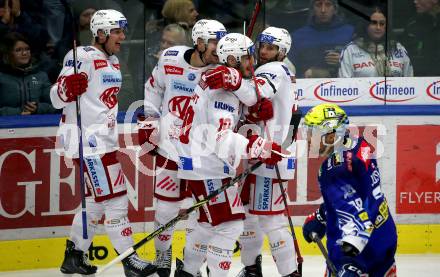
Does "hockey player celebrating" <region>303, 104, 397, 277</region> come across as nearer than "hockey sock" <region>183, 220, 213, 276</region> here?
Yes

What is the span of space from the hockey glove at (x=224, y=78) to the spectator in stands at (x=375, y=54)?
2177 millimetres

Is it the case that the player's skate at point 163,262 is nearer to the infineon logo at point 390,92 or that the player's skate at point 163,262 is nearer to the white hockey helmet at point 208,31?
the white hockey helmet at point 208,31

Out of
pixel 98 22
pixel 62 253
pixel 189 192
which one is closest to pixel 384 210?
pixel 189 192

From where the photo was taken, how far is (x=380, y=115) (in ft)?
28.9

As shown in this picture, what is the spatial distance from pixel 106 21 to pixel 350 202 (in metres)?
2.57

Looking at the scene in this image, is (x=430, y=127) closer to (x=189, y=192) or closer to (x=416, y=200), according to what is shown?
(x=416, y=200)

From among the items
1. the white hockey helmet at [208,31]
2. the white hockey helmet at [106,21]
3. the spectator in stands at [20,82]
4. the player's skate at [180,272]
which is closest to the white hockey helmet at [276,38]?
the white hockey helmet at [208,31]

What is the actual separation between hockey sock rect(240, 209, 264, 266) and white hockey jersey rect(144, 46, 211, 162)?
620 mm

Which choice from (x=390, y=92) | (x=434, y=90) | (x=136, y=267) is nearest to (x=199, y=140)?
(x=136, y=267)

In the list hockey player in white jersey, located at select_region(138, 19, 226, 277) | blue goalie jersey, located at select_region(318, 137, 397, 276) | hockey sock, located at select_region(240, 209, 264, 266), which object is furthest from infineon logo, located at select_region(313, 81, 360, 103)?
blue goalie jersey, located at select_region(318, 137, 397, 276)

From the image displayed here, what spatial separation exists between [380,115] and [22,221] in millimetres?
2670

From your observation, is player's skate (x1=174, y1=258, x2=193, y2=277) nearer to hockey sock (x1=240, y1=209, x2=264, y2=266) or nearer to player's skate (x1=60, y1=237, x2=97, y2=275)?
hockey sock (x1=240, y1=209, x2=264, y2=266)

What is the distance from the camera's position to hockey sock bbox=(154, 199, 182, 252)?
7770 mm

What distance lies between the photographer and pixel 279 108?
7469 mm
